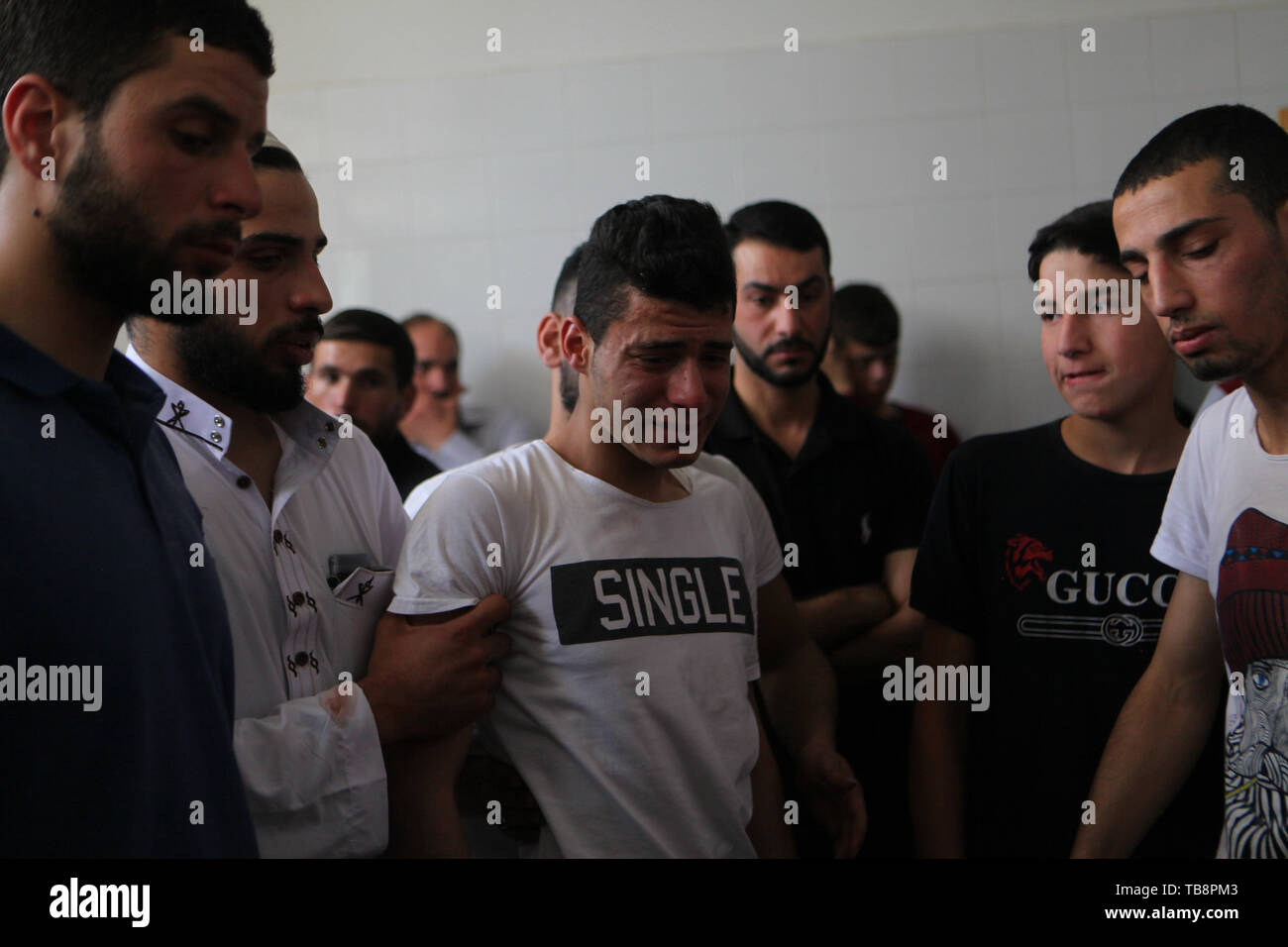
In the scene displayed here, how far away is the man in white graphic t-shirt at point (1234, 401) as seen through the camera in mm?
967

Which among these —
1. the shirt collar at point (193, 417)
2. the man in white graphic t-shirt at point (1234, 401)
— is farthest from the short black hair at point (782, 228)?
the shirt collar at point (193, 417)

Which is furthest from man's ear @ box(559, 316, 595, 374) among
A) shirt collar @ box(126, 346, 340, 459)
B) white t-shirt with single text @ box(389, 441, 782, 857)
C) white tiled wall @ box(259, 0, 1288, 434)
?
white tiled wall @ box(259, 0, 1288, 434)

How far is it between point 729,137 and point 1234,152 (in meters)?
1.47

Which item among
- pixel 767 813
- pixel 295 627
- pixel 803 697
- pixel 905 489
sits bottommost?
pixel 767 813

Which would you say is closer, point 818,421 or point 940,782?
point 940,782

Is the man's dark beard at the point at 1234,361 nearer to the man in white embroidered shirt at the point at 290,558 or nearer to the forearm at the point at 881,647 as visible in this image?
the forearm at the point at 881,647

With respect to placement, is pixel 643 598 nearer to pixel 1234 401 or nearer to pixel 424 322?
pixel 1234 401

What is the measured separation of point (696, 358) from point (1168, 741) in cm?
64

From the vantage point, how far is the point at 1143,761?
1.12 meters

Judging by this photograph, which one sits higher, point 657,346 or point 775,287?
point 775,287

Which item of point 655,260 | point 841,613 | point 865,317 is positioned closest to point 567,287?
point 655,260

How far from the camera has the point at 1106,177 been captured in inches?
81.7

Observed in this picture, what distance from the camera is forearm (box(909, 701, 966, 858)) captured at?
1.26 m

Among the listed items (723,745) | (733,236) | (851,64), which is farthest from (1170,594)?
(851,64)
